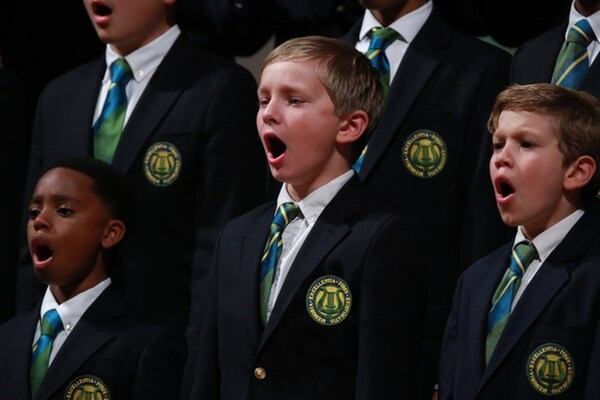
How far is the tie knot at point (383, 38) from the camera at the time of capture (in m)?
4.04

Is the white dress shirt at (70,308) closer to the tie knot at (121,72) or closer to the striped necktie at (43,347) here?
the striped necktie at (43,347)

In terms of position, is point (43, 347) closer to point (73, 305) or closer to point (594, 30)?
point (73, 305)

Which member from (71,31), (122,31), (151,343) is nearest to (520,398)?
(151,343)

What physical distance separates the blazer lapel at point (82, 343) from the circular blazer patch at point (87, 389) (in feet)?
0.06

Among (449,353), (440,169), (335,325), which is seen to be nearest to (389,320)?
(335,325)

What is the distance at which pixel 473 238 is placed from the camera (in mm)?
3848

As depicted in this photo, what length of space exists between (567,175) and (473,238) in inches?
14.9

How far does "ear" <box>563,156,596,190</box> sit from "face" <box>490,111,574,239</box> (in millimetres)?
10

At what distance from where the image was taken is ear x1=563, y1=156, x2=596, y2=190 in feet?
11.6

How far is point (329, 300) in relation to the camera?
3.47 m

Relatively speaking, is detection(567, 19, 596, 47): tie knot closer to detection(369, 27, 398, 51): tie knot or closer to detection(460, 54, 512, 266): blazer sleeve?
detection(460, 54, 512, 266): blazer sleeve

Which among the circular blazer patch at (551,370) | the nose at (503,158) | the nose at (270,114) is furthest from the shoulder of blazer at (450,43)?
the circular blazer patch at (551,370)

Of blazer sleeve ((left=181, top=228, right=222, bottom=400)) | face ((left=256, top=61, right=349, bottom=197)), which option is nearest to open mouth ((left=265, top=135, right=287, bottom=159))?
face ((left=256, top=61, right=349, bottom=197))

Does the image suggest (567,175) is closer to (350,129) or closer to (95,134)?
(350,129)
